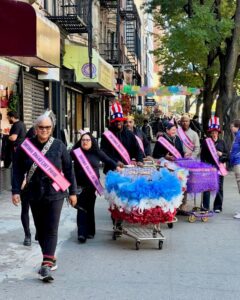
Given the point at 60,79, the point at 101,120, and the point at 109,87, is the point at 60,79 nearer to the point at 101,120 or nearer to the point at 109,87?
the point at 109,87

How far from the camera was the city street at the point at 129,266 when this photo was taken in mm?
5652

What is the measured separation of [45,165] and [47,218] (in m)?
0.58

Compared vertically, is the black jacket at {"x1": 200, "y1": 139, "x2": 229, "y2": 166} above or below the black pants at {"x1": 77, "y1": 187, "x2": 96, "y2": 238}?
above

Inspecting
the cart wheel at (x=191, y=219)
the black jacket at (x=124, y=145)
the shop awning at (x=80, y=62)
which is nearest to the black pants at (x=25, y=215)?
the black jacket at (x=124, y=145)

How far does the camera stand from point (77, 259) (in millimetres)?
7008

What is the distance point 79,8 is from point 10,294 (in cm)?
1432

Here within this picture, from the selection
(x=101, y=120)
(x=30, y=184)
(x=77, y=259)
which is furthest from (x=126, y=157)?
(x=101, y=120)

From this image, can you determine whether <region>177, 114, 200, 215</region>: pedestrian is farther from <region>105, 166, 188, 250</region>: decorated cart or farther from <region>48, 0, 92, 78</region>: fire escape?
<region>48, 0, 92, 78</region>: fire escape

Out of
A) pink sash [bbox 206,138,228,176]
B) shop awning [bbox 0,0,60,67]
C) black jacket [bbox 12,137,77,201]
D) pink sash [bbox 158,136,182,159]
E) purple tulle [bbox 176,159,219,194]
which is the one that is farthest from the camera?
pink sash [bbox 206,138,228,176]

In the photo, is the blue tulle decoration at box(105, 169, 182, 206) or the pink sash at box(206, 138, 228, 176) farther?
the pink sash at box(206, 138, 228, 176)

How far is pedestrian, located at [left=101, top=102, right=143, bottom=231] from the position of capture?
29.2 feet

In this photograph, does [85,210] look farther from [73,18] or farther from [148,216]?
[73,18]

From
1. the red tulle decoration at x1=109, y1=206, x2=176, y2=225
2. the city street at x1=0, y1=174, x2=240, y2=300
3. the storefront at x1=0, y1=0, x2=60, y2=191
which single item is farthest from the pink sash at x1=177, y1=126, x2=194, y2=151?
the red tulle decoration at x1=109, y1=206, x2=176, y2=225

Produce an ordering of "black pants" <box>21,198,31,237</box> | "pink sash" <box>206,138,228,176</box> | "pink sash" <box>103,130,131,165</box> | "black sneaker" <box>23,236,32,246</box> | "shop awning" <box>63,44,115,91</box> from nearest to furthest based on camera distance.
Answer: "black pants" <box>21,198,31,237</box> → "black sneaker" <box>23,236,32,246</box> → "pink sash" <box>103,130,131,165</box> → "pink sash" <box>206,138,228,176</box> → "shop awning" <box>63,44,115,91</box>
